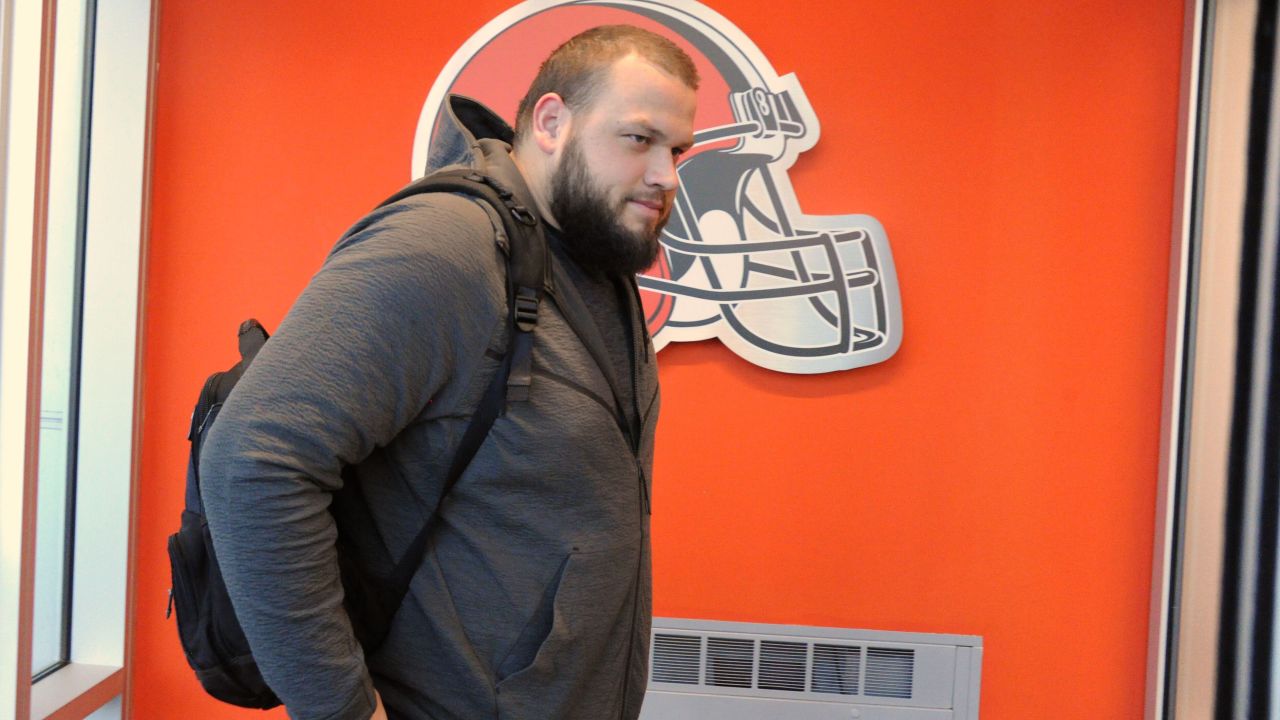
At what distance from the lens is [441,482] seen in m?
1.05

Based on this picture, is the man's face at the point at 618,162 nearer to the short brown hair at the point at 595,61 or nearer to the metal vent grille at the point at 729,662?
the short brown hair at the point at 595,61

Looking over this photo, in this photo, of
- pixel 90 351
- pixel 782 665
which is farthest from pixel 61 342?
pixel 782 665

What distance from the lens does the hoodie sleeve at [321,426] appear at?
3.01 ft

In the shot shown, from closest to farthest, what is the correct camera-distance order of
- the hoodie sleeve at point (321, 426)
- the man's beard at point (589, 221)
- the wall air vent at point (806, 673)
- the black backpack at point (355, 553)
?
the hoodie sleeve at point (321, 426) → the black backpack at point (355, 553) → the man's beard at point (589, 221) → the wall air vent at point (806, 673)

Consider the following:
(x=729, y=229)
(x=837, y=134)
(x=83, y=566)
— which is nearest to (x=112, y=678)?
(x=83, y=566)

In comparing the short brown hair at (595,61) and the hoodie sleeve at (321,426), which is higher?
the short brown hair at (595,61)

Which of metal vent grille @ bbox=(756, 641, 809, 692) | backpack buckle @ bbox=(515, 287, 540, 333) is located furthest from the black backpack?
metal vent grille @ bbox=(756, 641, 809, 692)

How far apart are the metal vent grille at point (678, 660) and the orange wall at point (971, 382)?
0.07 metres

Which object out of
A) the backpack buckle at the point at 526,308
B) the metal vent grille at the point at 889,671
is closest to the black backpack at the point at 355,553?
the backpack buckle at the point at 526,308

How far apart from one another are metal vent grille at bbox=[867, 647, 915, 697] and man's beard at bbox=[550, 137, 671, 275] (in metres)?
1.36

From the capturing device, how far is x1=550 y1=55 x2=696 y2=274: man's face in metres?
1.19

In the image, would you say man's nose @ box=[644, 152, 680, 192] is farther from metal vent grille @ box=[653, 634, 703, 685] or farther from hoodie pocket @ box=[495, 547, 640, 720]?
metal vent grille @ box=[653, 634, 703, 685]

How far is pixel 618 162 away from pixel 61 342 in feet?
5.47

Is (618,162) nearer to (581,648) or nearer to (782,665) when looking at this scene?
(581,648)
